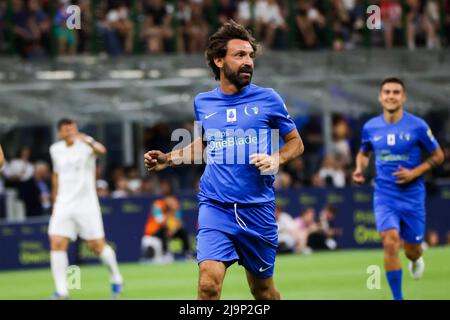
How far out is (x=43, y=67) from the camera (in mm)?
27266

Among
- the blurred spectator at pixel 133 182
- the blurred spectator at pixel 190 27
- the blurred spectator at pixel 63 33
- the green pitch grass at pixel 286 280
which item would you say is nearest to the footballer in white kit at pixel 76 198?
the green pitch grass at pixel 286 280

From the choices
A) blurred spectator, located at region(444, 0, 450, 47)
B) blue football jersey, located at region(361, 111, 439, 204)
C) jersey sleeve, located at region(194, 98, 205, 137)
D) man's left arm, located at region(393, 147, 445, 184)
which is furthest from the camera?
blurred spectator, located at region(444, 0, 450, 47)

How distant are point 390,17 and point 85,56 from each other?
25.6 feet

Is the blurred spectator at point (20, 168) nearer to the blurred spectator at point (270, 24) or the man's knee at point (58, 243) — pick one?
the blurred spectator at point (270, 24)

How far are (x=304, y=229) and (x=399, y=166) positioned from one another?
12.0m

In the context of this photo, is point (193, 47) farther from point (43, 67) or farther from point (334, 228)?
point (334, 228)

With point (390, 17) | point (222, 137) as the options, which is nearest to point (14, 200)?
point (390, 17)

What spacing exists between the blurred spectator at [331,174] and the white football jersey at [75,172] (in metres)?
10.7

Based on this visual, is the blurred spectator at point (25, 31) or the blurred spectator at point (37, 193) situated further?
the blurred spectator at point (25, 31)

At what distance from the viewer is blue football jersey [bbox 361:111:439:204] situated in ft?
48.1

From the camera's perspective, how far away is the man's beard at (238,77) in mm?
10461

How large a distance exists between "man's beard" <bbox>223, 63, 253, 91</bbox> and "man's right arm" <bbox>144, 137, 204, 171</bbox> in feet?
2.25

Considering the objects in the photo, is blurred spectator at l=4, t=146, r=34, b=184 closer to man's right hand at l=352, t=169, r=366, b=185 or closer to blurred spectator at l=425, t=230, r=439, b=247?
blurred spectator at l=425, t=230, r=439, b=247

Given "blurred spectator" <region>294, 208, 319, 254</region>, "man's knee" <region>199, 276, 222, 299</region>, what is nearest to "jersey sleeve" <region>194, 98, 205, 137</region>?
"man's knee" <region>199, 276, 222, 299</region>
